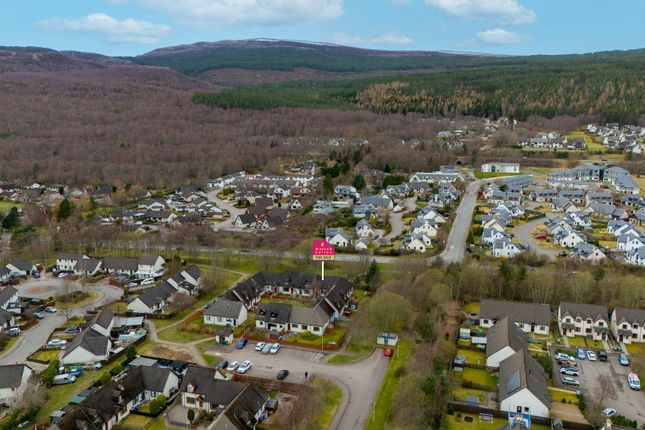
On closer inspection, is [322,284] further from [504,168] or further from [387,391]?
[504,168]

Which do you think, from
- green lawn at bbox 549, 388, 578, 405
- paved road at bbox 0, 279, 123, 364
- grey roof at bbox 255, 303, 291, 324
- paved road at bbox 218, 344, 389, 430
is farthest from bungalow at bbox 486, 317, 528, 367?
paved road at bbox 0, 279, 123, 364

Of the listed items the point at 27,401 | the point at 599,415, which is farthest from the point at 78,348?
the point at 599,415

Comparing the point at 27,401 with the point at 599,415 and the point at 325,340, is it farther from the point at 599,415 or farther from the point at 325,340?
the point at 599,415

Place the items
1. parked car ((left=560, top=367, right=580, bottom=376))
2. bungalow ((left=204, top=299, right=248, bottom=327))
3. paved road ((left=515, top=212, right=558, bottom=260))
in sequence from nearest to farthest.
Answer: parked car ((left=560, top=367, right=580, bottom=376)) < bungalow ((left=204, top=299, right=248, bottom=327)) < paved road ((left=515, top=212, right=558, bottom=260))

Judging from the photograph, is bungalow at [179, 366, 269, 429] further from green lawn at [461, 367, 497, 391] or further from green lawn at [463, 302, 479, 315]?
green lawn at [463, 302, 479, 315]

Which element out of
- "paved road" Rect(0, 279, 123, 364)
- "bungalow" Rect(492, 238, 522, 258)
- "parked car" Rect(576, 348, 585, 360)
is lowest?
"paved road" Rect(0, 279, 123, 364)

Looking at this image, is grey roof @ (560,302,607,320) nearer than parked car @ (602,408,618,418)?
No

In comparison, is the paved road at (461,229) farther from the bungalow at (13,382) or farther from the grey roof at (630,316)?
the bungalow at (13,382)
